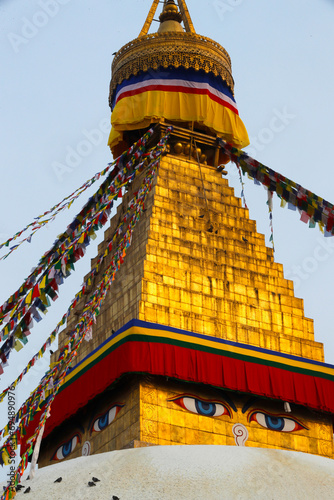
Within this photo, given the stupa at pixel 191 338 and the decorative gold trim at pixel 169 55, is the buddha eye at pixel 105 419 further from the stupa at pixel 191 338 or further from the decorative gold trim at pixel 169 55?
the decorative gold trim at pixel 169 55

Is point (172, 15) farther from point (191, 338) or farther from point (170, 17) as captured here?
point (191, 338)

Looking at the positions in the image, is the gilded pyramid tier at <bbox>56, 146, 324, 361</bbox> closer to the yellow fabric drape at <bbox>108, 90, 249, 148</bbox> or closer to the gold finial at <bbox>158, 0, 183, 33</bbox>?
the yellow fabric drape at <bbox>108, 90, 249, 148</bbox>

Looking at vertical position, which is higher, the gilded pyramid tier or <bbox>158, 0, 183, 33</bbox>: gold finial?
<bbox>158, 0, 183, 33</bbox>: gold finial

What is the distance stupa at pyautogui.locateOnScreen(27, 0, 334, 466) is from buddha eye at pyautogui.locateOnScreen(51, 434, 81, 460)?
3 cm

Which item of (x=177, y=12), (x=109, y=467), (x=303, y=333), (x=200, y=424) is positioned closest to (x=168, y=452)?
(x=109, y=467)

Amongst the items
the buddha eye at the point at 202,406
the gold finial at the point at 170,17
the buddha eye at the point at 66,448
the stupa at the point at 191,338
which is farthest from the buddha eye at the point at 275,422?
the gold finial at the point at 170,17

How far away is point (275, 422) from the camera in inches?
706

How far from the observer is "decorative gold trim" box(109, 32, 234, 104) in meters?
22.7

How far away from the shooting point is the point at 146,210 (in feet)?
65.1

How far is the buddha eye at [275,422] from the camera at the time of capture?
700 inches

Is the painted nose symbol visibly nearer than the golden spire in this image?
Yes

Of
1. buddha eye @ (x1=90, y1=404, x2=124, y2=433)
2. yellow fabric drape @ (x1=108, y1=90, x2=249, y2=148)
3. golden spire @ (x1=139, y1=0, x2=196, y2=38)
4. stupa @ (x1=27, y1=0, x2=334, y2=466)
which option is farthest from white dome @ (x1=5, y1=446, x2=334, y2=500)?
golden spire @ (x1=139, y1=0, x2=196, y2=38)

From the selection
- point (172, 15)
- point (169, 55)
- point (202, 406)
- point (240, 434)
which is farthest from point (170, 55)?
point (240, 434)

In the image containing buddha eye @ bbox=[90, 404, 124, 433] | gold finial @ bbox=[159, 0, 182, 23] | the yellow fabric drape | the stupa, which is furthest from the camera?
gold finial @ bbox=[159, 0, 182, 23]
